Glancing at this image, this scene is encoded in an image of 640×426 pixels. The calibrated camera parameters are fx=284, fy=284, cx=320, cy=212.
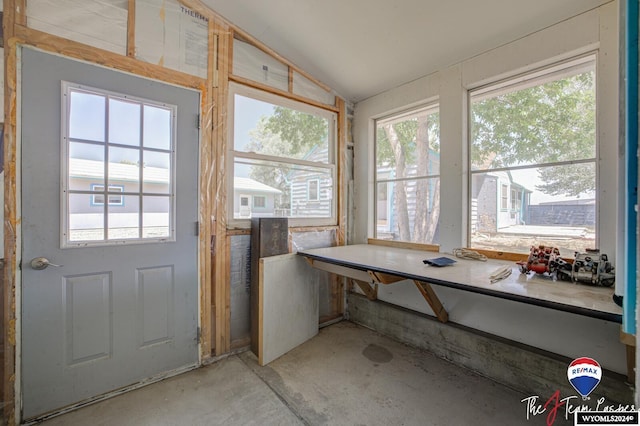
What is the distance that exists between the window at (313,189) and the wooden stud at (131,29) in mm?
1851

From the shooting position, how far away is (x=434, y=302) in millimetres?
2434

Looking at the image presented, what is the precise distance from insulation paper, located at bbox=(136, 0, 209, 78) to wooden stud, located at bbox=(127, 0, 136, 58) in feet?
0.07

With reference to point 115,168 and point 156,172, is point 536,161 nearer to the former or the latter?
point 156,172

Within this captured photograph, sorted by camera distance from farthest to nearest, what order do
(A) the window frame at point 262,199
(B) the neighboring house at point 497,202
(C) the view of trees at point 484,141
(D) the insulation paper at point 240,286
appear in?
(A) the window frame at point 262,199 → (D) the insulation paper at point 240,286 → (B) the neighboring house at point 497,202 → (C) the view of trees at point 484,141

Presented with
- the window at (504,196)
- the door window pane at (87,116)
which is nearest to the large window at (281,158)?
the door window pane at (87,116)

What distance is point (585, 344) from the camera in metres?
1.83

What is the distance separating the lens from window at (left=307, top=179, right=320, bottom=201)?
3.16 metres

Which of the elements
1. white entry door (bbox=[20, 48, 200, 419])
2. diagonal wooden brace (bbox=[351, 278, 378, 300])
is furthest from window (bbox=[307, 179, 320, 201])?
white entry door (bbox=[20, 48, 200, 419])

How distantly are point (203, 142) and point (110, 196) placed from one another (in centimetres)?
78

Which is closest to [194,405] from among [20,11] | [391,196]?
[391,196]

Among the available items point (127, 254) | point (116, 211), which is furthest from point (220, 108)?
point (127, 254)

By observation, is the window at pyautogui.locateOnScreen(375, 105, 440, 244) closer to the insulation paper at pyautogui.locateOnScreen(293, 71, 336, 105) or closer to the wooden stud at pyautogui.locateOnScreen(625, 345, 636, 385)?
the insulation paper at pyautogui.locateOnScreen(293, 71, 336, 105)

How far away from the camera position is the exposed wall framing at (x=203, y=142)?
169 cm

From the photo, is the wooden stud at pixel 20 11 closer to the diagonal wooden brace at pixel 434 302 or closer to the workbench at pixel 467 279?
the workbench at pixel 467 279
